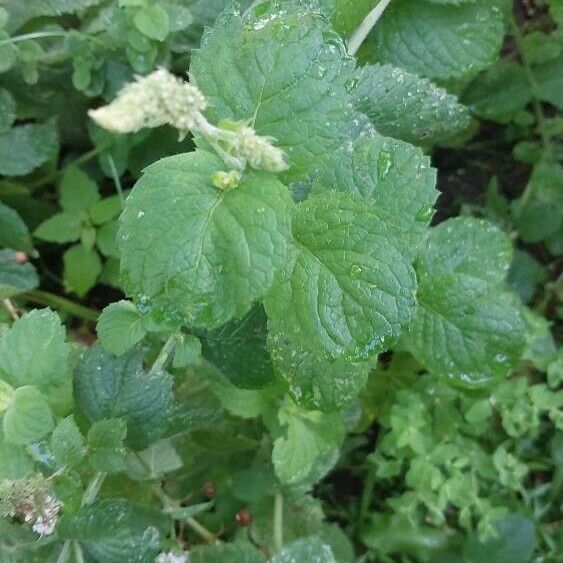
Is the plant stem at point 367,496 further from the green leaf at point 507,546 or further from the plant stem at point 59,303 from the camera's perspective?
the plant stem at point 59,303

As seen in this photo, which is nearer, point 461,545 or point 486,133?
point 461,545

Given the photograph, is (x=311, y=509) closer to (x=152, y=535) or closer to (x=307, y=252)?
(x=152, y=535)

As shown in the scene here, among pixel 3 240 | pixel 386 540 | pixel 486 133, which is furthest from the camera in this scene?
pixel 486 133

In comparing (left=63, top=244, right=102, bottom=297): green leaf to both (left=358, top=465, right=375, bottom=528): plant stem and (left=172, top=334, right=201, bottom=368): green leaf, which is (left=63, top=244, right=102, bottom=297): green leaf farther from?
(left=358, top=465, right=375, bottom=528): plant stem

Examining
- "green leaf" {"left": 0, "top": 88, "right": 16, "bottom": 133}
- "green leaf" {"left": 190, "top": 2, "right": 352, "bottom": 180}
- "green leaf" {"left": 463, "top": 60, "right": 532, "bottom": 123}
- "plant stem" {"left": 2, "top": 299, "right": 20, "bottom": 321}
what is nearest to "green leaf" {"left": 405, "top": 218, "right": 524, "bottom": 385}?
"green leaf" {"left": 190, "top": 2, "right": 352, "bottom": 180}

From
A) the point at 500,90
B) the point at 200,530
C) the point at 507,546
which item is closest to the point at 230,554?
the point at 200,530

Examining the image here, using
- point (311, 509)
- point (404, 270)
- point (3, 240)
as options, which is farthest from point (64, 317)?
point (404, 270)

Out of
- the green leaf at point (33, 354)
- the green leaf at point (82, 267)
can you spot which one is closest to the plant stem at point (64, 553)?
the green leaf at point (33, 354)
